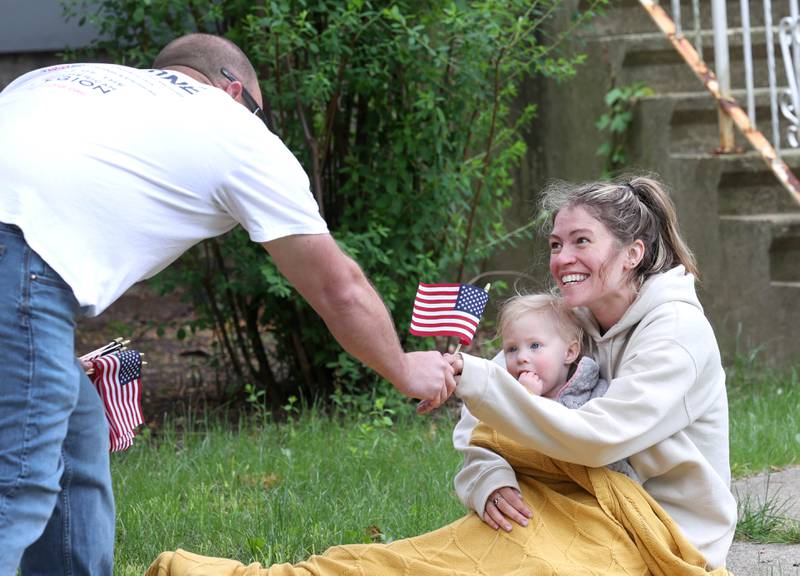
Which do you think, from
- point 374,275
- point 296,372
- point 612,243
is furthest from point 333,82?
point 612,243

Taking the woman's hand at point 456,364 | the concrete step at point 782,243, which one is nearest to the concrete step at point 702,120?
the concrete step at point 782,243

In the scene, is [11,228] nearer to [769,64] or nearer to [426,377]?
[426,377]

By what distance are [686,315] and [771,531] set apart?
1.19 metres

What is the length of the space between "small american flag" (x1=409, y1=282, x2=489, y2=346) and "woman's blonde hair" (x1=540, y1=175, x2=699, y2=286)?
0.38 m

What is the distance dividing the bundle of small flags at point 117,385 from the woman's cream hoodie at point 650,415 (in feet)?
3.22

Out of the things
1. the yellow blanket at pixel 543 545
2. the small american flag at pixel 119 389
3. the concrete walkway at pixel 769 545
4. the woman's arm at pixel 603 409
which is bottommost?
the concrete walkway at pixel 769 545

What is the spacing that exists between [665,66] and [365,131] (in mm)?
2241

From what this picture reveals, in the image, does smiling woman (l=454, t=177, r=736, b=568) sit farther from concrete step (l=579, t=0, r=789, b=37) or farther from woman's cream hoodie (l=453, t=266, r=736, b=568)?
concrete step (l=579, t=0, r=789, b=37)

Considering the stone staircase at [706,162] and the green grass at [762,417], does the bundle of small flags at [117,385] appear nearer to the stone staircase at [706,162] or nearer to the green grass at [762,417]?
the green grass at [762,417]

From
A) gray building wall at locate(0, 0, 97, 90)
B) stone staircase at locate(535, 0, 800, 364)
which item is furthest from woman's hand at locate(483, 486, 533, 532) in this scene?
gray building wall at locate(0, 0, 97, 90)

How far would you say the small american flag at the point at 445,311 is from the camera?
3426 mm

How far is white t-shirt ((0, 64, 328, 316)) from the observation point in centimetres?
278

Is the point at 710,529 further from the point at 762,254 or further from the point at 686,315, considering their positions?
the point at 762,254

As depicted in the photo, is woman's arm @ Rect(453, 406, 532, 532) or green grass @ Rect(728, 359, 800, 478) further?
green grass @ Rect(728, 359, 800, 478)
